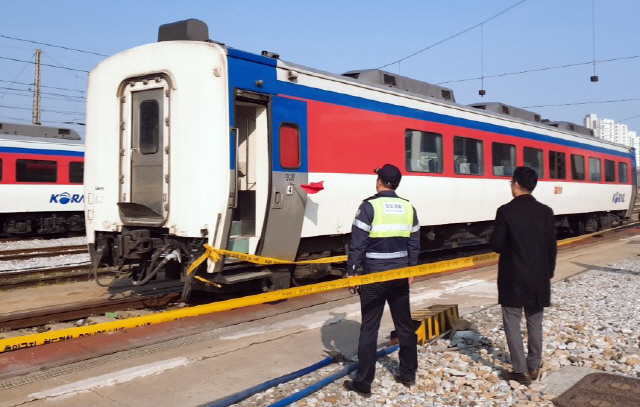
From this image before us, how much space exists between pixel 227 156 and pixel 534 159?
31.6 feet

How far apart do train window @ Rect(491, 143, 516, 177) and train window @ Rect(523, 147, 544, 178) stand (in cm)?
64

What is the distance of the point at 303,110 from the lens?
25.8 ft

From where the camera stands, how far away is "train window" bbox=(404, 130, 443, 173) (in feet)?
32.6

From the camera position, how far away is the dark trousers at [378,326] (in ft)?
14.0

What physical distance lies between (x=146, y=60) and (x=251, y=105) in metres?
1.52

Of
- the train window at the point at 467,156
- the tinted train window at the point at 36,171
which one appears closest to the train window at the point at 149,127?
the train window at the point at 467,156

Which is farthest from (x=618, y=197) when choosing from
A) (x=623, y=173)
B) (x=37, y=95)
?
(x=37, y=95)

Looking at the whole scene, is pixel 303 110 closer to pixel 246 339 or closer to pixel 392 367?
pixel 246 339

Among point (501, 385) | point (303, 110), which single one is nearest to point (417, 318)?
point (501, 385)

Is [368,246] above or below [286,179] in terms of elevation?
below

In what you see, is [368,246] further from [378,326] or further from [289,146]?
[289,146]

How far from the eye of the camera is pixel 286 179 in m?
7.57

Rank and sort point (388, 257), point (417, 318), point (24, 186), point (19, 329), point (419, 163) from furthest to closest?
point (24, 186), point (419, 163), point (19, 329), point (417, 318), point (388, 257)

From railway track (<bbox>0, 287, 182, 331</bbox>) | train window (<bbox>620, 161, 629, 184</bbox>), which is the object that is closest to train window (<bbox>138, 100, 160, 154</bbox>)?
railway track (<bbox>0, 287, 182, 331</bbox>)
